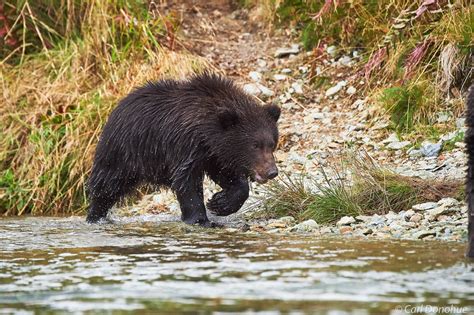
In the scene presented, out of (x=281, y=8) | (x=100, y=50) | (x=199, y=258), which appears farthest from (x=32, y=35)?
(x=199, y=258)

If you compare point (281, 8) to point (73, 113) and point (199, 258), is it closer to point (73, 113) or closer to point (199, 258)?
point (73, 113)

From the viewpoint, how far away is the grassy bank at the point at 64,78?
35.1 feet

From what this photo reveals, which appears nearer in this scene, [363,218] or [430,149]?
[363,218]

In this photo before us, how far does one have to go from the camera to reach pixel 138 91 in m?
9.13

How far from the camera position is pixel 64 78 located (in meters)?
11.7

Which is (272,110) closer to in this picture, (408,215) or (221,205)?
(221,205)

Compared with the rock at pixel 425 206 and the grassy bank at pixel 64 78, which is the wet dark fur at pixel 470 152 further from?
the grassy bank at pixel 64 78

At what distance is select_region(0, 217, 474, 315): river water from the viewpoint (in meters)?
4.82

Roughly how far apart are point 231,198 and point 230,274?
305cm

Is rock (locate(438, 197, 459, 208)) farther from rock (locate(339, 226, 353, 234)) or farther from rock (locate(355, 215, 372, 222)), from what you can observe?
rock (locate(339, 226, 353, 234))

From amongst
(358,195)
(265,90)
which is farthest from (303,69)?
(358,195)

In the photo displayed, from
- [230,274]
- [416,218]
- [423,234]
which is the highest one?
[416,218]

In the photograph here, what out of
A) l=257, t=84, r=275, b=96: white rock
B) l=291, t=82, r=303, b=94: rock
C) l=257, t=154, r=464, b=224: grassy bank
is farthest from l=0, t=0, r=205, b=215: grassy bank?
l=257, t=154, r=464, b=224: grassy bank

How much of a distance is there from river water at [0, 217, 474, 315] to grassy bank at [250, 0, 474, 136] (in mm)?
3323
